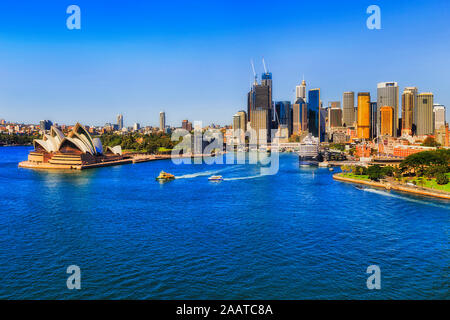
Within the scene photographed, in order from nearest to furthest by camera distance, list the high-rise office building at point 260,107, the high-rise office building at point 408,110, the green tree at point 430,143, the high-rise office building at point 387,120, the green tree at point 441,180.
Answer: the green tree at point 441,180 → the green tree at point 430,143 → the high-rise office building at point 387,120 → the high-rise office building at point 408,110 → the high-rise office building at point 260,107

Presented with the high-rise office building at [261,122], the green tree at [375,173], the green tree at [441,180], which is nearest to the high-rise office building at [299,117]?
the high-rise office building at [261,122]

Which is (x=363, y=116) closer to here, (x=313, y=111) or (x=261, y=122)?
(x=313, y=111)

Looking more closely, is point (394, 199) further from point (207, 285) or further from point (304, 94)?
point (304, 94)

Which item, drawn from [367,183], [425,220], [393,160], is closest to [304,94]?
[393,160]

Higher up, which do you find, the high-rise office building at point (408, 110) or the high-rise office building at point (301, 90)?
the high-rise office building at point (301, 90)

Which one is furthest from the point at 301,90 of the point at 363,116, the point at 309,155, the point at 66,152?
the point at 66,152

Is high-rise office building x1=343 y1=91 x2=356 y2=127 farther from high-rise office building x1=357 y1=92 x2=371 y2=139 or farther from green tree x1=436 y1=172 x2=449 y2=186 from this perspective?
green tree x1=436 y1=172 x2=449 y2=186

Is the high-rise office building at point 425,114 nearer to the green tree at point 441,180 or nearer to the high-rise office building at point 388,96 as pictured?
the high-rise office building at point 388,96
